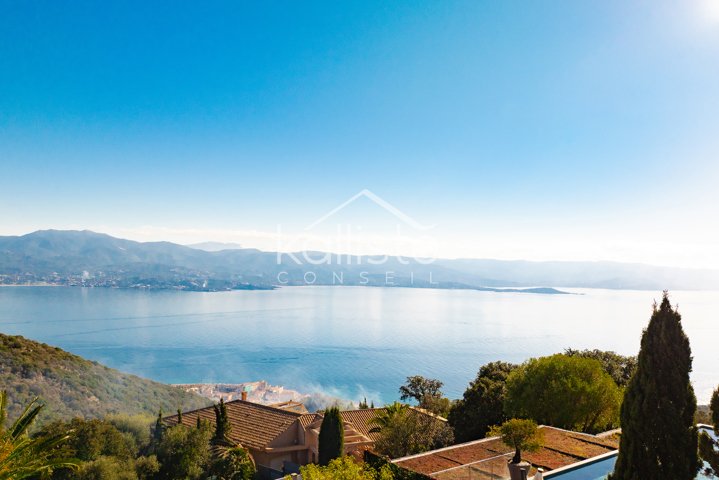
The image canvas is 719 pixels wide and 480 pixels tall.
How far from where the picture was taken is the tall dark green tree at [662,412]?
772 cm

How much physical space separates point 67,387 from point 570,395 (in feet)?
94.3

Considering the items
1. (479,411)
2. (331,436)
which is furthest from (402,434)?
(479,411)

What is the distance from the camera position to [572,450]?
39.2 feet

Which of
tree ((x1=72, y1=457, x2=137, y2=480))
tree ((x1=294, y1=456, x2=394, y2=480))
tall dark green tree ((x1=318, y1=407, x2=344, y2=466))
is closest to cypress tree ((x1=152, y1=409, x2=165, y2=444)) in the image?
tree ((x1=72, y1=457, x2=137, y2=480))

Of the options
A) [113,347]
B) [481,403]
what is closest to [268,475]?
[481,403]

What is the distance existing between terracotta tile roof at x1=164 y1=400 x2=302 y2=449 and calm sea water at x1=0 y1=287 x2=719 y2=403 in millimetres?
43036

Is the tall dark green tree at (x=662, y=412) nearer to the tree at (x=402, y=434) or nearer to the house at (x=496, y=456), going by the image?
the house at (x=496, y=456)

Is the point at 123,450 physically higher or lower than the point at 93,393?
higher

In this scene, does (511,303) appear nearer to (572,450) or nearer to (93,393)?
(93,393)

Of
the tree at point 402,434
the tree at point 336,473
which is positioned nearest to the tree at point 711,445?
the tree at point 336,473

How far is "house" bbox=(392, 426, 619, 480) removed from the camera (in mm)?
9992

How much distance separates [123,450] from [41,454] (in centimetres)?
811

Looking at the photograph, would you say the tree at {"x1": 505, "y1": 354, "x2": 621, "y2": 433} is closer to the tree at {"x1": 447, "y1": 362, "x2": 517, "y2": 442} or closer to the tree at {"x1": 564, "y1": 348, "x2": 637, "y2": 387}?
the tree at {"x1": 447, "y1": 362, "x2": 517, "y2": 442}

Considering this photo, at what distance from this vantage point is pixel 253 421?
880 inches
